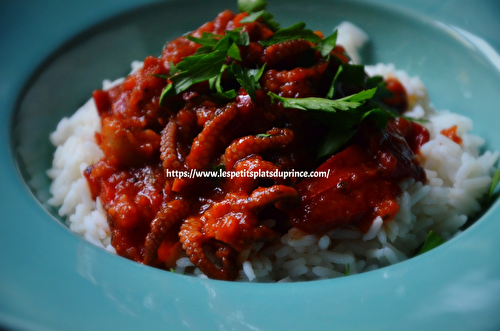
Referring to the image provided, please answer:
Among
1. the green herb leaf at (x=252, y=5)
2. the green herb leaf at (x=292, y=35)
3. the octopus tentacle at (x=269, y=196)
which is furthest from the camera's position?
the green herb leaf at (x=252, y=5)

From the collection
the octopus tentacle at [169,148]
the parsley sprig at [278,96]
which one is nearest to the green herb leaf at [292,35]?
the parsley sprig at [278,96]

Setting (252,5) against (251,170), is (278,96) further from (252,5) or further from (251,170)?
(252,5)

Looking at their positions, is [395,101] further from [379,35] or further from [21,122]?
[21,122]

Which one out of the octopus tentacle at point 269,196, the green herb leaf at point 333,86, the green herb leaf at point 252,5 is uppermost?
the green herb leaf at point 252,5

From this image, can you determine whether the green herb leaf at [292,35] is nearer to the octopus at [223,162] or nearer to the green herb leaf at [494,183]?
the octopus at [223,162]

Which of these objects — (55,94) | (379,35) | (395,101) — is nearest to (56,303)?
(55,94)

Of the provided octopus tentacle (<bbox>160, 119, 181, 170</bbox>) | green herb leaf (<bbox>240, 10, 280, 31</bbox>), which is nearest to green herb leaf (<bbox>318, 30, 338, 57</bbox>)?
green herb leaf (<bbox>240, 10, 280, 31</bbox>)

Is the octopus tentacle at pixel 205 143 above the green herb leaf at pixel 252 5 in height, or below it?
below
